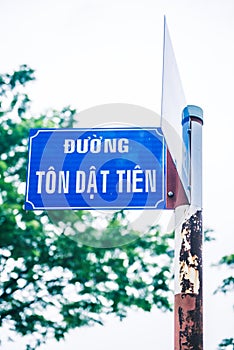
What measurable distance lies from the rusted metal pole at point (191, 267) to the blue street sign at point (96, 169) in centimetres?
11

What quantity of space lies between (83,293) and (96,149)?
17.8ft

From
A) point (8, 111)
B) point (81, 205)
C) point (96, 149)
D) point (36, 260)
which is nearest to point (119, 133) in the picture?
point (96, 149)

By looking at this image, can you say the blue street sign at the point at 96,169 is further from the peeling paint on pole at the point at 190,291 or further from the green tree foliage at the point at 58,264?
the green tree foliage at the point at 58,264

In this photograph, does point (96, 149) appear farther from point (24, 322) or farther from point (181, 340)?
point (24, 322)

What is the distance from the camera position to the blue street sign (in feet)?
7.83

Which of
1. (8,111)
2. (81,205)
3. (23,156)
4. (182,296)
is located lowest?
(182,296)

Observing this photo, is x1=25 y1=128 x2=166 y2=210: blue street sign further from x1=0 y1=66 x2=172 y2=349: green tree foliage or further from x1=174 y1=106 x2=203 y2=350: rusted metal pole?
x1=0 y1=66 x2=172 y2=349: green tree foliage

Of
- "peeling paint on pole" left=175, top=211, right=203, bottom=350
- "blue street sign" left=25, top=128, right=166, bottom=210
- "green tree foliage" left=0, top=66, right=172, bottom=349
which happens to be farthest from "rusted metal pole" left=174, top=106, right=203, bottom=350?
"green tree foliage" left=0, top=66, right=172, bottom=349

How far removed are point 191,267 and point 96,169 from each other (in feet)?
1.66

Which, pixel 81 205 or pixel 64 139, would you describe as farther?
pixel 64 139

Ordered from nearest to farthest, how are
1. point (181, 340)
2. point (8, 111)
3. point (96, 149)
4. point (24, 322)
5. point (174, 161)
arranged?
point (181, 340), point (174, 161), point (96, 149), point (24, 322), point (8, 111)

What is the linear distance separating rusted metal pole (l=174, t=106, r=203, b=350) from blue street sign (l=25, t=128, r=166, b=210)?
0.11 metres

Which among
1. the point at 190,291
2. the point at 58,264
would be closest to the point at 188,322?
the point at 190,291

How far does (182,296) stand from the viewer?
85.5 inches
